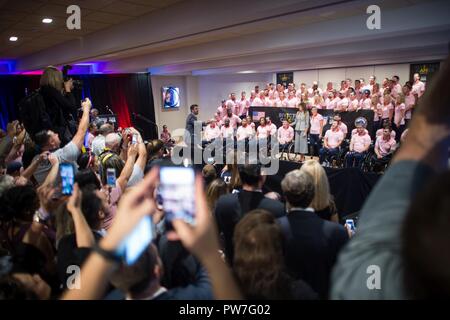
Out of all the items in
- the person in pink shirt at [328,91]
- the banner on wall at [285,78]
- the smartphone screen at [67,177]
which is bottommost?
the smartphone screen at [67,177]

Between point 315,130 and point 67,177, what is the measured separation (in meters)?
8.10

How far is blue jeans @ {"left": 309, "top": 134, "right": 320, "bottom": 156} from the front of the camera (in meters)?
9.28

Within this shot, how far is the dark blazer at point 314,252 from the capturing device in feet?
5.33

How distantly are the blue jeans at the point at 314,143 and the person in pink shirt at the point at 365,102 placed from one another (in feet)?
5.01

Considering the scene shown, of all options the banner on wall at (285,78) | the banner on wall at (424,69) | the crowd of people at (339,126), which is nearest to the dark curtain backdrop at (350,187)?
the crowd of people at (339,126)

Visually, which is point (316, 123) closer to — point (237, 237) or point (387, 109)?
point (387, 109)

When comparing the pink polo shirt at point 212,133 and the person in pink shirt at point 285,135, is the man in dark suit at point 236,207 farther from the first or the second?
the pink polo shirt at point 212,133

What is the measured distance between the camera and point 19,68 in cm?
1034

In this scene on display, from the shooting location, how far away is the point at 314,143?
930 centimetres

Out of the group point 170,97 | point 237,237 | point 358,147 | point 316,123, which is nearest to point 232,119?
point 316,123

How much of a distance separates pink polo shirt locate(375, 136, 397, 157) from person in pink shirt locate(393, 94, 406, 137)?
5.40 feet

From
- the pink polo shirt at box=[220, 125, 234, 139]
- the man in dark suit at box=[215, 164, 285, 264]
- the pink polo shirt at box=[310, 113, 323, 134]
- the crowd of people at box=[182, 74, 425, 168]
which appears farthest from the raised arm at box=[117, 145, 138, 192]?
the pink polo shirt at box=[220, 125, 234, 139]
